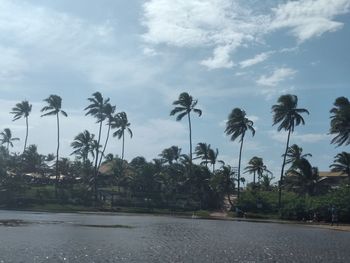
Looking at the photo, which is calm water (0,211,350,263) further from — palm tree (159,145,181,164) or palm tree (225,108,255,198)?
palm tree (159,145,181,164)

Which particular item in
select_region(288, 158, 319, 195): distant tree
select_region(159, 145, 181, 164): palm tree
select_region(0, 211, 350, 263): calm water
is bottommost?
select_region(0, 211, 350, 263): calm water

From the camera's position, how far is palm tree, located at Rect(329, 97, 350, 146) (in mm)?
73125

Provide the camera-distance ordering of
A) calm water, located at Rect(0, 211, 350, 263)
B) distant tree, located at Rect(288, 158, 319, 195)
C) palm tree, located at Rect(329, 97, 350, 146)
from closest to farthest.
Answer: calm water, located at Rect(0, 211, 350, 263) < palm tree, located at Rect(329, 97, 350, 146) < distant tree, located at Rect(288, 158, 319, 195)

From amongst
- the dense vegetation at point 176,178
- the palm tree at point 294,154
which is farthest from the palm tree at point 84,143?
the palm tree at point 294,154

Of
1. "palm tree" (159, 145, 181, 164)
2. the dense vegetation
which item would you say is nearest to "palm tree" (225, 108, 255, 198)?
the dense vegetation

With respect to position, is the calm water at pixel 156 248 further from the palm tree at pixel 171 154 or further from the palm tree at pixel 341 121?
the palm tree at pixel 171 154

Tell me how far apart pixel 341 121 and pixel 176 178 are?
40.2m

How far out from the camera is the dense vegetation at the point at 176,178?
3317 inches

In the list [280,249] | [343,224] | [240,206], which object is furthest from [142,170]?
[280,249]

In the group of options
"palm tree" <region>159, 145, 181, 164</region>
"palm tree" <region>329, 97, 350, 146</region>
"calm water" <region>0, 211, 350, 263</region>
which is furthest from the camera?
"palm tree" <region>159, 145, 181, 164</region>

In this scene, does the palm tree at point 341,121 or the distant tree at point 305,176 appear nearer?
the palm tree at point 341,121

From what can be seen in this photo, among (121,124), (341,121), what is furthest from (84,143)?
(341,121)

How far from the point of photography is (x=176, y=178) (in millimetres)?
104750

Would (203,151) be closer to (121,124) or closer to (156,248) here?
(121,124)
